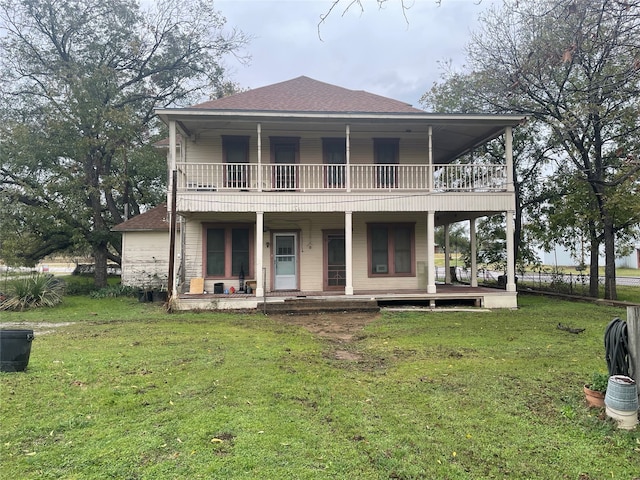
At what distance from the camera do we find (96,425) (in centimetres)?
354

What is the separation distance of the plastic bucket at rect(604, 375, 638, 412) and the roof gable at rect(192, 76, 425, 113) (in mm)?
9907

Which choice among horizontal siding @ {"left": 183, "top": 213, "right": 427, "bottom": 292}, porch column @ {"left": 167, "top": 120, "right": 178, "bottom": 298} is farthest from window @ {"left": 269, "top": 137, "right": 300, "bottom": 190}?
porch column @ {"left": 167, "top": 120, "right": 178, "bottom": 298}

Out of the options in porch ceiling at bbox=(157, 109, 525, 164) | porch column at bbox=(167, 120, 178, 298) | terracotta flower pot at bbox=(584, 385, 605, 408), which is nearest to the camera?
terracotta flower pot at bbox=(584, 385, 605, 408)

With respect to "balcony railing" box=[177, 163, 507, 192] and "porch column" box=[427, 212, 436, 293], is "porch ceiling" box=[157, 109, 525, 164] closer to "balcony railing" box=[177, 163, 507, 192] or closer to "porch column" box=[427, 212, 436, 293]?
"balcony railing" box=[177, 163, 507, 192]

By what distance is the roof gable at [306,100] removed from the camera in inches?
501

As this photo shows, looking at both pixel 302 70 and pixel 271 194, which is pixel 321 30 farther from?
pixel 302 70

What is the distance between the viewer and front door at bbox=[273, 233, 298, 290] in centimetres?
1302

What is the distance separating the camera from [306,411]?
3.94m

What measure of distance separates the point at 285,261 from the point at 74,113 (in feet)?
36.2

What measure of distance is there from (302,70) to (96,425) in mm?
16721

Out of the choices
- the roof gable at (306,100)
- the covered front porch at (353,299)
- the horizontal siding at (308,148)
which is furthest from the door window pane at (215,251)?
the roof gable at (306,100)

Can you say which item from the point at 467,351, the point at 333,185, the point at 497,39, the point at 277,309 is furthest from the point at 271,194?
the point at 497,39

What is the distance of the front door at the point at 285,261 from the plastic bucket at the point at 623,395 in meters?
10.0

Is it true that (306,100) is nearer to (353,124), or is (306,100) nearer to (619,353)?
(353,124)
